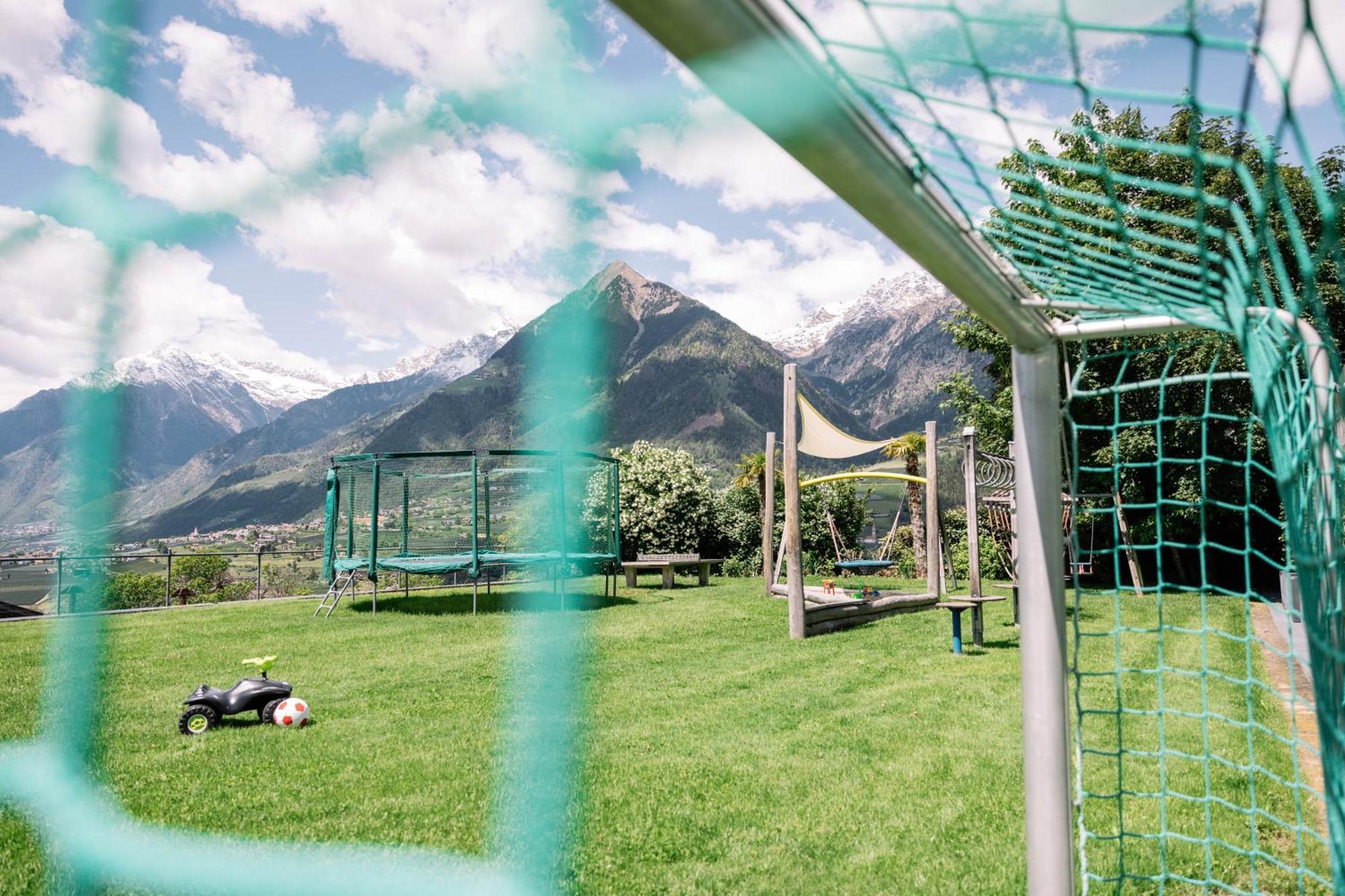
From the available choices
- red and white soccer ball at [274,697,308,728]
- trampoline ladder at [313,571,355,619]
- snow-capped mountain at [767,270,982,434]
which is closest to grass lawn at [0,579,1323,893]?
red and white soccer ball at [274,697,308,728]

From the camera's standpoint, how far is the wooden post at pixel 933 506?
28.1 feet

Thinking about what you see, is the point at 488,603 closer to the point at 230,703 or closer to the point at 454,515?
the point at 454,515

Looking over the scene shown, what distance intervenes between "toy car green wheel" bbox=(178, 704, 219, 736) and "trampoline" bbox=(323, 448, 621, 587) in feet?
16.4

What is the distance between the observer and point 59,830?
2.65 m

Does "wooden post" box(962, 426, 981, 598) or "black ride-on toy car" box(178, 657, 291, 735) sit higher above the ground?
"wooden post" box(962, 426, 981, 598)

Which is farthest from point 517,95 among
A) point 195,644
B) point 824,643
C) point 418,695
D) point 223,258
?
point 195,644

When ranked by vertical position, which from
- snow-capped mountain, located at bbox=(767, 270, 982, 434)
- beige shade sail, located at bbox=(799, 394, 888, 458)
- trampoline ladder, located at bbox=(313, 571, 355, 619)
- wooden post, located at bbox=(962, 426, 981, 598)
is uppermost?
snow-capped mountain, located at bbox=(767, 270, 982, 434)

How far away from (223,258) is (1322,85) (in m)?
3.52

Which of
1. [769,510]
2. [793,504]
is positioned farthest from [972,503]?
[769,510]

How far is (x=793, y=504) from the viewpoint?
7.56 m

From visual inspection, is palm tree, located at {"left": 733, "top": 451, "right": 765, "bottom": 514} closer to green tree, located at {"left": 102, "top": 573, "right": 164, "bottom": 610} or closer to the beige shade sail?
the beige shade sail

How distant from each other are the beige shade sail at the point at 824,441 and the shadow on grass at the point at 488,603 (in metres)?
3.06

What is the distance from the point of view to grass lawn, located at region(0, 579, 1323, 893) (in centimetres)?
243

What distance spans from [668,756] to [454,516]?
8447mm
